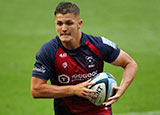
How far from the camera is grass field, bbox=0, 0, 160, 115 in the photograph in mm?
10094

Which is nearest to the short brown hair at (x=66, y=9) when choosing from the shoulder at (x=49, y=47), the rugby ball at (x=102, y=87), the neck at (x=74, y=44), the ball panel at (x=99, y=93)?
the neck at (x=74, y=44)

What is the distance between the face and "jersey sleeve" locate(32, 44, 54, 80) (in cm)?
35

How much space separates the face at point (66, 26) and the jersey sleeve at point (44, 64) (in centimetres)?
35

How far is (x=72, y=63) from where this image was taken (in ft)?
20.2

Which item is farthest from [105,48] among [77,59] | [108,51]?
[77,59]

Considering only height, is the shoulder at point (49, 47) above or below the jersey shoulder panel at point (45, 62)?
above

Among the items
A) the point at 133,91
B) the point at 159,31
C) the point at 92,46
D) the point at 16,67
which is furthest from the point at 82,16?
the point at 92,46

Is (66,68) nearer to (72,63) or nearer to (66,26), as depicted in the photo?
(72,63)

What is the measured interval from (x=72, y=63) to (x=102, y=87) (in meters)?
0.63

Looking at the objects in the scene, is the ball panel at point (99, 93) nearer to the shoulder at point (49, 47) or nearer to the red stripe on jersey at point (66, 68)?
the red stripe on jersey at point (66, 68)

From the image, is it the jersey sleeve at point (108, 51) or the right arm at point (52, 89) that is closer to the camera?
the right arm at point (52, 89)

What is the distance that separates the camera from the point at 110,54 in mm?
6191

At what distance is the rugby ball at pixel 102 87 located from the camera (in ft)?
19.2

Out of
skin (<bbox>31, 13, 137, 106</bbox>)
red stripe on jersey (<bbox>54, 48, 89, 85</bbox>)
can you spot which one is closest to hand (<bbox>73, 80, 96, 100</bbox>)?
skin (<bbox>31, 13, 137, 106</bbox>)
